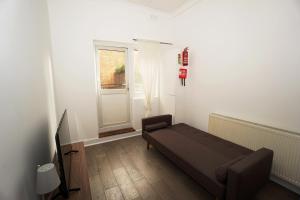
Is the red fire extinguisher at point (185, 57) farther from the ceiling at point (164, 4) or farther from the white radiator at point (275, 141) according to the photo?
the white radiator at point (275, 141)

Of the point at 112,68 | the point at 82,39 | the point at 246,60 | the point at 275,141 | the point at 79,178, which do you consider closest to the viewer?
the point at 79,178

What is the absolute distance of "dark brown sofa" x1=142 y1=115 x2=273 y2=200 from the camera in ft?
4.61

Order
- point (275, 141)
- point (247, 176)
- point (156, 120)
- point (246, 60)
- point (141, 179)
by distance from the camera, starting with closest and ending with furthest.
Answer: point (247, 176) → point (275, 141) → point (141, 179) → point (246, 60) → point (156, 120)

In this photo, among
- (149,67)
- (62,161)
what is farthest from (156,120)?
(62,161)

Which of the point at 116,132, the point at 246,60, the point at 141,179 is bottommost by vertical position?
the point at 141,179

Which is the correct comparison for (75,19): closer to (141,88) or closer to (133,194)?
(141,88)

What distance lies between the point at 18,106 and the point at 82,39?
2.22m

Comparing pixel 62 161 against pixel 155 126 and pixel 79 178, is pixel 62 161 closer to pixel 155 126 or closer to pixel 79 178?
pixel 79 178

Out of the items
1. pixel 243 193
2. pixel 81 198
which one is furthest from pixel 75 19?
pixel 243 193

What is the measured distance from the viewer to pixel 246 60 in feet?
7.39

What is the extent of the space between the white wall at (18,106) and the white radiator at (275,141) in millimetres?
2658

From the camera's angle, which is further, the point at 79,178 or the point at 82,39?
the point at 82,39

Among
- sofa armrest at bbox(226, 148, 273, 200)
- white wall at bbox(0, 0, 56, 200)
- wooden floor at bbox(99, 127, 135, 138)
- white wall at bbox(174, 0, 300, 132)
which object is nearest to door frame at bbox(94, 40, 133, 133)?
wooden floor at bbox(99, 127, 135, 138)

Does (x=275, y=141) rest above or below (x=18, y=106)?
below
